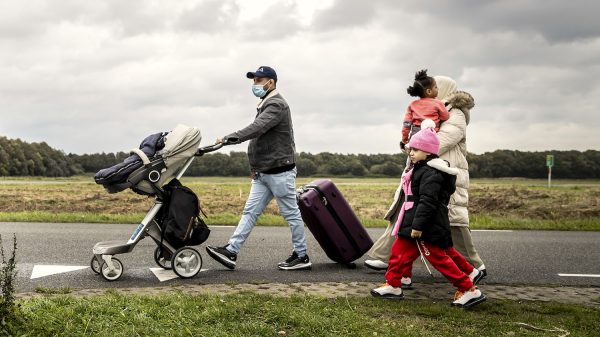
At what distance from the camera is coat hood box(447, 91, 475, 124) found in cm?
670

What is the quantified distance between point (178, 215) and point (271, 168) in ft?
3.96

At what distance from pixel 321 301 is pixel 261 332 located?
1.08m

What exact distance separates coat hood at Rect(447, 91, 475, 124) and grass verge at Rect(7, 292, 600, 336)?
217cm

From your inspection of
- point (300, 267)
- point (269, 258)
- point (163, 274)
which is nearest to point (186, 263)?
point (163, 274)

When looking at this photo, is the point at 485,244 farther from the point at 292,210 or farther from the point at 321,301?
the point at 321,301

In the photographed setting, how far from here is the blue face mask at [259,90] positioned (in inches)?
288

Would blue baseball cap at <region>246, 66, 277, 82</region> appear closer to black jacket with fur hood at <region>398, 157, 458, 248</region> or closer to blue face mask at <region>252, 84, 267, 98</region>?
blue face mask at <region>252, 84, 267, 98</region>

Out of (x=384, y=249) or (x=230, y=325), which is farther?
(x=384, y=249)

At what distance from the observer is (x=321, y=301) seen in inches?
212

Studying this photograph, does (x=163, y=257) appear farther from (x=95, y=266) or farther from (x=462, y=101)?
(x=462, y=101)

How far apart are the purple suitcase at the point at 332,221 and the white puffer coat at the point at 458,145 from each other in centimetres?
85

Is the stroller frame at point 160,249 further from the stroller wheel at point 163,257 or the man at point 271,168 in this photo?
the man at point 271,168

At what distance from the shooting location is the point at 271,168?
725 cm

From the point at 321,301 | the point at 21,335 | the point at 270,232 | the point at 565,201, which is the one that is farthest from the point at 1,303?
the point at 565,201
